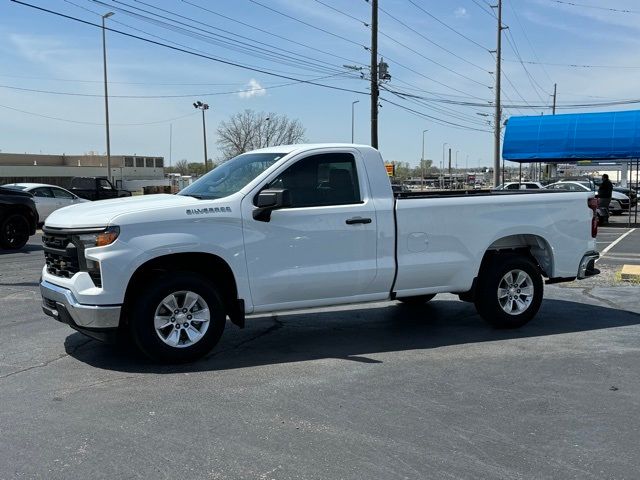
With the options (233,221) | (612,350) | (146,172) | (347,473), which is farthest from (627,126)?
(146,172)

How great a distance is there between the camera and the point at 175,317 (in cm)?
578

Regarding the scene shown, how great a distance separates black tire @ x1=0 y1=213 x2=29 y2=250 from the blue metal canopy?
20.4m

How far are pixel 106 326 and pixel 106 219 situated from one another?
2.99 feet

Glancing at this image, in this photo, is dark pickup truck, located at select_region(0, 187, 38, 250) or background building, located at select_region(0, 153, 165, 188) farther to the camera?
background building, located at select_region(0, 153, 165, 188)

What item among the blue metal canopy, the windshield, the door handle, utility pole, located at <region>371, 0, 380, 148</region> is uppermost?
utility pole, located at <region>371, 0, 380, 148</region>

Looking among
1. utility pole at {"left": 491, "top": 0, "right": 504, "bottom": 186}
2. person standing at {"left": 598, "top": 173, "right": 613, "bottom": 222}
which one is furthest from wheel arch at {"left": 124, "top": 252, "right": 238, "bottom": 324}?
utility pole at {"left": 491, "top": 0, "right": 504, "bottom": 186}

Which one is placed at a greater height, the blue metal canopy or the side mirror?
the blue metal canopy

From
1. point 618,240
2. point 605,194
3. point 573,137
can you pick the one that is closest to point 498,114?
point 573,137

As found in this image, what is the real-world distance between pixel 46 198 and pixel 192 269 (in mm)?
17458

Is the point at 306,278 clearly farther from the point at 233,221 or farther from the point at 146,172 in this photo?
the point at 146,172

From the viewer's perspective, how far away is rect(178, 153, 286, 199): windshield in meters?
6.25

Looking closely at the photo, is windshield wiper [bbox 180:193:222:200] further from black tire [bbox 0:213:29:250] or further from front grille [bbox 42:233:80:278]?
black tire [bbox 0:213:29:250]

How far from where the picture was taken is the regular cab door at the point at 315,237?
6016mm

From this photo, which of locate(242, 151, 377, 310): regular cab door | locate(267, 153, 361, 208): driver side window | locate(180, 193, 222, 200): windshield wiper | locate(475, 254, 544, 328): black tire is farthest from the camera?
locate(475, 254, 544, 328): black tire
